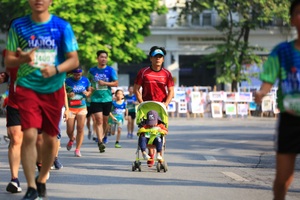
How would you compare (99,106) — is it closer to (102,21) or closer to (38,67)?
(38,67)

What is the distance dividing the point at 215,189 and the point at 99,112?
24.5ft

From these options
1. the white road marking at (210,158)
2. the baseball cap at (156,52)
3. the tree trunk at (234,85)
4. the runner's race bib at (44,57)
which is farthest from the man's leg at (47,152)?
the tree trunk at (234,85)

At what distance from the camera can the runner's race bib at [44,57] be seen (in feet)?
27.7

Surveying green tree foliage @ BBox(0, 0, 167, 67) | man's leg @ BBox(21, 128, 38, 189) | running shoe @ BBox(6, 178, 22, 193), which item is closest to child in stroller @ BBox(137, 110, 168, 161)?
running shoe @ BBox(6, 178, 22, 193)

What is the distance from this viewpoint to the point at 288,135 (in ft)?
24.0

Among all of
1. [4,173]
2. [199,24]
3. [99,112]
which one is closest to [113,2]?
[199,24]

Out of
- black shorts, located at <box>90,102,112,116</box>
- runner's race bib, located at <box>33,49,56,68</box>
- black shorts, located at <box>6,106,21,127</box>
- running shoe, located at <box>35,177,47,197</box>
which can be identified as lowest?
running shoe, located at <box>35,177,47,197</box>

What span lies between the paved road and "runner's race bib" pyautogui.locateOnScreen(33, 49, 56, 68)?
1.95m

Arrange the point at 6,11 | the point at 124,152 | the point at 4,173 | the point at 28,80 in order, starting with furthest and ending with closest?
1. the point at 6,11
2. the point at 124,152
3. the point at 4,173
4. the point at 28,80

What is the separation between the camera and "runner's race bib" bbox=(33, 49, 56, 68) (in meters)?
8.45

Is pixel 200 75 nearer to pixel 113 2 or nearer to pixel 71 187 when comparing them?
pixel 113 2

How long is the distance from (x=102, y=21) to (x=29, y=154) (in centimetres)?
3806

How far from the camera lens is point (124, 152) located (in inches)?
716

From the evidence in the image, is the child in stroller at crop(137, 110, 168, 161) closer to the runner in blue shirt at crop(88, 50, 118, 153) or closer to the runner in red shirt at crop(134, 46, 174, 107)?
the runner in red shirt at crop(134, 46, 174, 107)
